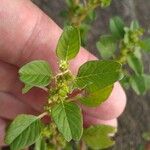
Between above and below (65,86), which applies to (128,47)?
below

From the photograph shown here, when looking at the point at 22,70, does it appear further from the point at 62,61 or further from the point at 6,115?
the point at 6,115

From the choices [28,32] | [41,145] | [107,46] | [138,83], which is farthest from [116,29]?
[41,145]

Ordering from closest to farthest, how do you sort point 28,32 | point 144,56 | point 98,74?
point 98,74
point 28,32
point 144,56

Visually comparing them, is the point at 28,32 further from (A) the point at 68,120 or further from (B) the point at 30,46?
(A) the point at 68,120

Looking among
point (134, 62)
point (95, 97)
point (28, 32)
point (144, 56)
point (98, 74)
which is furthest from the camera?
point (144, 56)

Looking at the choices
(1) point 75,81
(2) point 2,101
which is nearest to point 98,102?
(1) point 75,81

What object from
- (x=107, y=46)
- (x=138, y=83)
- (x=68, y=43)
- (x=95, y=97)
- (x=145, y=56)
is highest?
(x=68, y=43)

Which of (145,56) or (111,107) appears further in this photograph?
(145,56)
